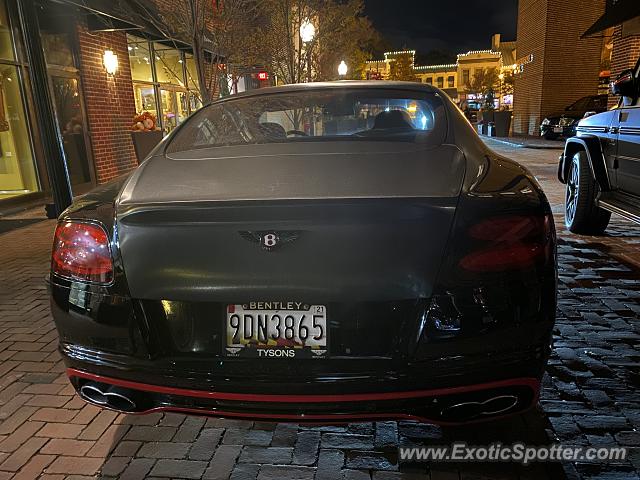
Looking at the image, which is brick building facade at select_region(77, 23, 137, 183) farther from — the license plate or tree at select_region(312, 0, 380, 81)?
the license plate

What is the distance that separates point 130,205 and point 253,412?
2.94 ft

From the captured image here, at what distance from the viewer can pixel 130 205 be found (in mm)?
2010

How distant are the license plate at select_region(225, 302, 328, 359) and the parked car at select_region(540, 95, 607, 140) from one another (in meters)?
19.8

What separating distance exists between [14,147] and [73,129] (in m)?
1.08

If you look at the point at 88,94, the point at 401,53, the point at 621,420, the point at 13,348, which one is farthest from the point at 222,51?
the point at 401,53

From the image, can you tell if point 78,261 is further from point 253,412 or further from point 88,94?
point 88,94

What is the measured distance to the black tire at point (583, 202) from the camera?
575 cm

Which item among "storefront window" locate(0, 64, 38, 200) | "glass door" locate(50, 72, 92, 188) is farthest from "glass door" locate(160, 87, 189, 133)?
"storefront window" locate(0, 64, 38, 200)

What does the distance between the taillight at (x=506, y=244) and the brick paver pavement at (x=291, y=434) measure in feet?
3.26

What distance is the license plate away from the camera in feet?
6.17

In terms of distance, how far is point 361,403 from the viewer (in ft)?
6.15

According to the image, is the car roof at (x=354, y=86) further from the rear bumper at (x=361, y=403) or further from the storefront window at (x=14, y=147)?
the storefront window at (x=14, y=147)

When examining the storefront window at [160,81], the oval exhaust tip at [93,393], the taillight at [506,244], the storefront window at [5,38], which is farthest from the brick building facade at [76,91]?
the taillight at [506,244]

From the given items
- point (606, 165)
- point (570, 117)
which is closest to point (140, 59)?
point (606, 165)
